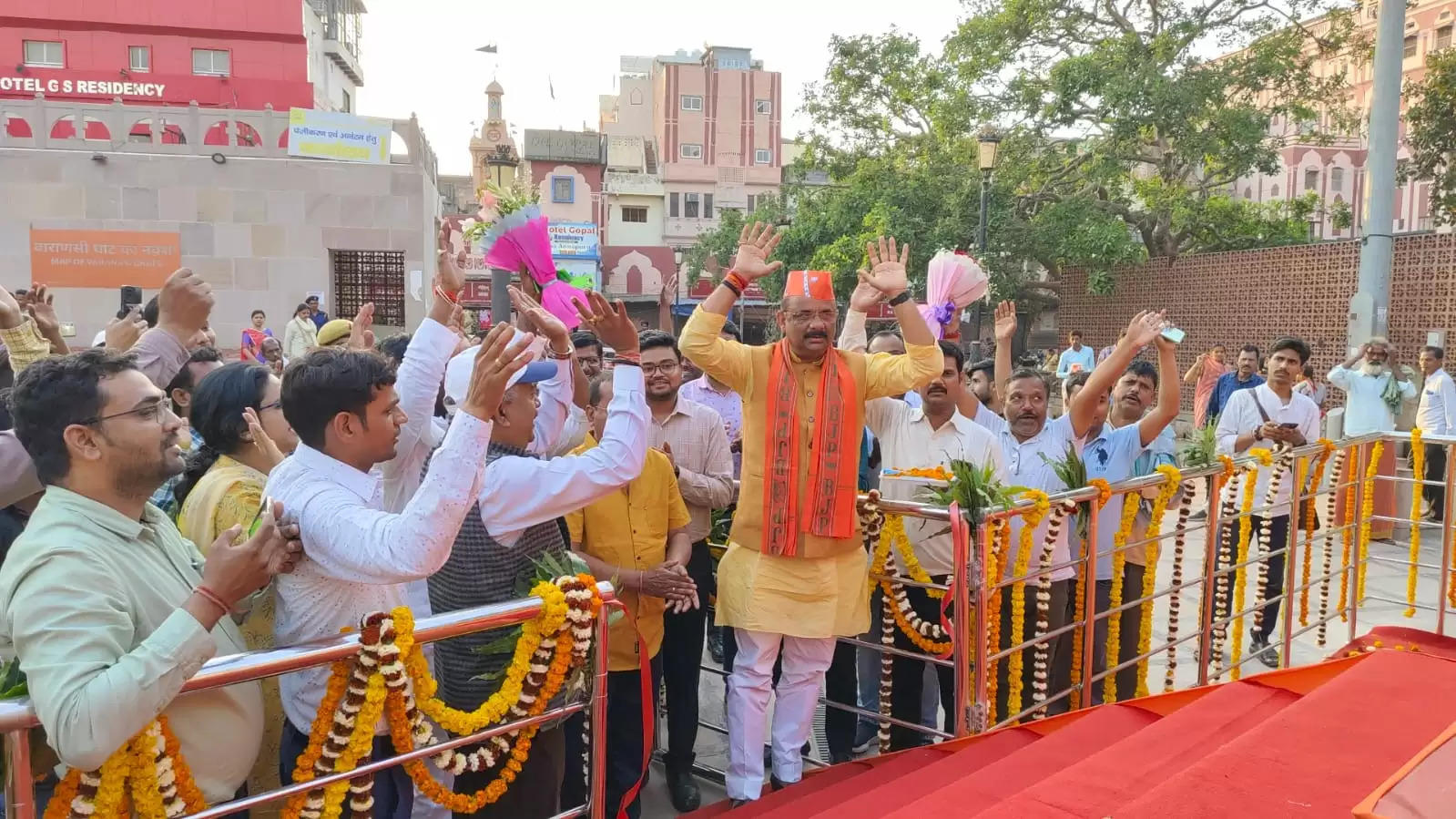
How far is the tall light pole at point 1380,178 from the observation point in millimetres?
8859

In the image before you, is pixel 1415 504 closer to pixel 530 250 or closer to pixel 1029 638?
pixel 1029 638

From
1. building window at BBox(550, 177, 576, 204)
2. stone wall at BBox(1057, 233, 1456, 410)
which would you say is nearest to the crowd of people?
stone wall at BBox(1057, 233, 1456, 410)

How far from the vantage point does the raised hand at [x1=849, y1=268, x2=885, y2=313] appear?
13.3 feet

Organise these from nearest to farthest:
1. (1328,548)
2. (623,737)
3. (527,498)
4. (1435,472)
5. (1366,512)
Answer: (527,498)
(623,737)
(1328,548)
(1366,512)
(1435,472)

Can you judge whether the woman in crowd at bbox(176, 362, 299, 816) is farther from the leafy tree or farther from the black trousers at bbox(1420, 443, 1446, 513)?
the leafy tree

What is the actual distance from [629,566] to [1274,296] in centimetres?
1513

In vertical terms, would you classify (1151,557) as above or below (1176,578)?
above

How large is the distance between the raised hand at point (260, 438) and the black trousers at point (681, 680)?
1.58 meters

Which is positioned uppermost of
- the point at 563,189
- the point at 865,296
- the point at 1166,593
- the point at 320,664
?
the point at 563,189

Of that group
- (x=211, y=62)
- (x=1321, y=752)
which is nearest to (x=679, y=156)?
(x=211, y=62)

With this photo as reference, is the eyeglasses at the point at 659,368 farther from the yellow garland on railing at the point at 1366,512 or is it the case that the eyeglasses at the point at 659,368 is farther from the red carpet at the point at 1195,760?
the yellow garland on railing at the point at 1366,512

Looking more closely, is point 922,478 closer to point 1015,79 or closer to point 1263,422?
point 1263,422

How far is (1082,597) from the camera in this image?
3.98 meters

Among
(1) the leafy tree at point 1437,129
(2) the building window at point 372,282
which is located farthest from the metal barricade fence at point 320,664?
(2) the building window at point 372,282
